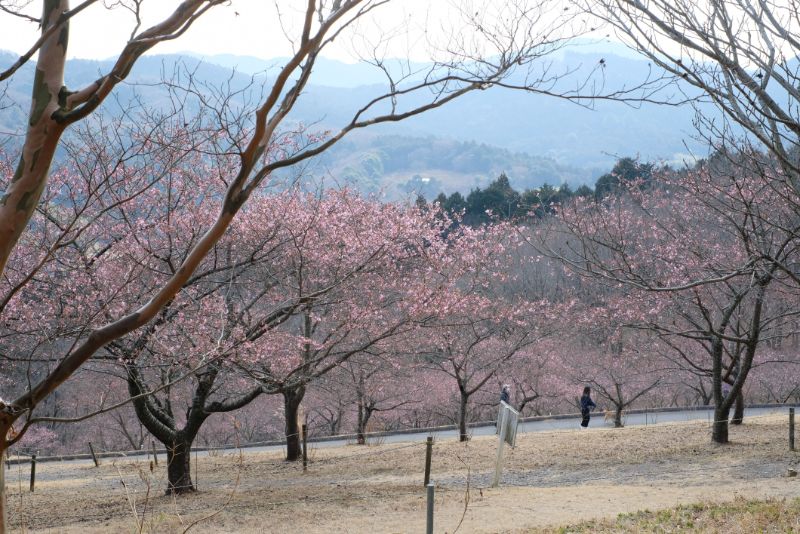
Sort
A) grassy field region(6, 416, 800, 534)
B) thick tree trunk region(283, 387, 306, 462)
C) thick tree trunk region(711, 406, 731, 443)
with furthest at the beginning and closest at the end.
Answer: thick tree trunk region(283, 387, 306, 462)
thick tree trunk region(711, 406, 731, 443)
grassy field region(6, 416, 800, 534)

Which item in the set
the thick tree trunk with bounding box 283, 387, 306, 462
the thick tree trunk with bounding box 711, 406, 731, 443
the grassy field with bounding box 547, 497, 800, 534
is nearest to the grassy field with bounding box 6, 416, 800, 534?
the grassy field with bounding box 547, 497, 800, 534

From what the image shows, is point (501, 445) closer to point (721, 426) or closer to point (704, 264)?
point (704, 264)

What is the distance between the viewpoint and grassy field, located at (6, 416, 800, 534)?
29.1 feet

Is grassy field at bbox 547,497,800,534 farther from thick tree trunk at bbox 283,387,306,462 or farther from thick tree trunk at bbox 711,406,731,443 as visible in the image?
thick tree trunk at bbox 283,387,306,462

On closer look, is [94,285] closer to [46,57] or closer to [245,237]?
[245,237]

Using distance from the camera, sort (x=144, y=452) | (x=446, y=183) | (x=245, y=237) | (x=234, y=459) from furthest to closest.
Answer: (x=446, y=183), (x=144, y=452), (x=234, y=459), (x=245, y=237)

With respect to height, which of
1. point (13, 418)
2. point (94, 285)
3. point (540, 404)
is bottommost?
point (540, 404)

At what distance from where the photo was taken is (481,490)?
11.7m

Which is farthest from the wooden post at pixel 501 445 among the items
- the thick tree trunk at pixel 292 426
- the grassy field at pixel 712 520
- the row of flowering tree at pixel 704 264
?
the thick tree trunk at pixel 292 426

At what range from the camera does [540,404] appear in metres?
31.2

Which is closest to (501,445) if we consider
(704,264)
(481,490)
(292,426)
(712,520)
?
(481,490)

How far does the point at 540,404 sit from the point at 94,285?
23256 millimetres

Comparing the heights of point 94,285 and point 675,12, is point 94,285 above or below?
below

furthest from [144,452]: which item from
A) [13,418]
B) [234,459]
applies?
[13,418]
